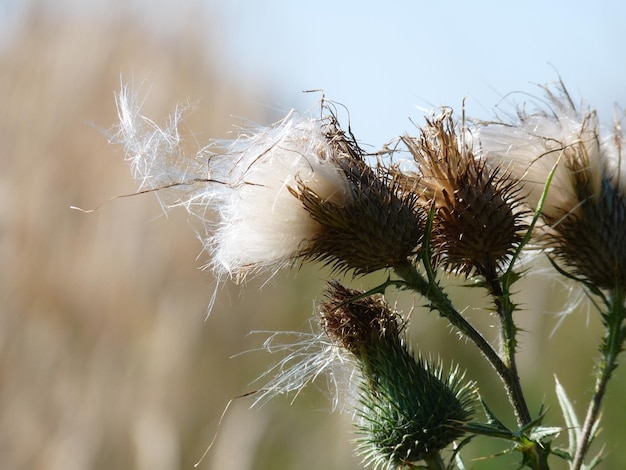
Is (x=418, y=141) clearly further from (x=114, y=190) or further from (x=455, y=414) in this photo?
(x=114, y=190)

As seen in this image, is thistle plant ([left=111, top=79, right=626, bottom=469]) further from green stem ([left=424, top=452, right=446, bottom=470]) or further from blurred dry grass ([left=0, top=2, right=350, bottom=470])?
blurred dry grass ([left=0, top=2, right=350, bottom=470])

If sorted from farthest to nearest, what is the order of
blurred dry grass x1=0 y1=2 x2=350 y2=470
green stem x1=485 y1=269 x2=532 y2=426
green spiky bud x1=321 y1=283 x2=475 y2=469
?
1. blurred dry grass x1=0 y1=2 x2=350 y2=470
2. green spiky bud x1=321 y1=283 x2=475 y2=469
3. green stem x1=485 y1=269 x2=532 y2=426

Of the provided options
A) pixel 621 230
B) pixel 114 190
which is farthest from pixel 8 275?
pixel 621 230

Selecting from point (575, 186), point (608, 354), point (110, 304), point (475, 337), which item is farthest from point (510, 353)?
point (110, 304)

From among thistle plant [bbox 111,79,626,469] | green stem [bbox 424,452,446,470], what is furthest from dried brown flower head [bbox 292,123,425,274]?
green stem [bbox 424,452,446,470]

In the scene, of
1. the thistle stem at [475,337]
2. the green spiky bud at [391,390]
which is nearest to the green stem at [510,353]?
the thistle stem at [475,337]

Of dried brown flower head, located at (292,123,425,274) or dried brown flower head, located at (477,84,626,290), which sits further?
dried brown flower head, located at (477,84,626,290)
